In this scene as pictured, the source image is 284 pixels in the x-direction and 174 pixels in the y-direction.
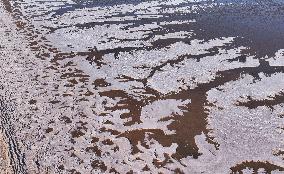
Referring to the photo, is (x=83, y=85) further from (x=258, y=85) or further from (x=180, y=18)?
(x=180, y=18)

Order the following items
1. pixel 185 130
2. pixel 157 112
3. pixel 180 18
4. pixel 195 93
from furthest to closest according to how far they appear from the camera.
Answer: pixel 180 18
pixel 195 93
pixel 157 112
pixel 185 130

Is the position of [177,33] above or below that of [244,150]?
above

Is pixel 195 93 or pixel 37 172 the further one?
pixel 195 93

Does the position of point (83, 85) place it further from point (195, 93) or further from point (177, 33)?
point (177, 33)

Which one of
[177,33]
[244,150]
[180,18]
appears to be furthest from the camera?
[180,18]

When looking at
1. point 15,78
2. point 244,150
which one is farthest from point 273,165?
point 15,78

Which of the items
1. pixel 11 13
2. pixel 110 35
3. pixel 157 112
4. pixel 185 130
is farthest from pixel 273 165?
pixel 11 13
